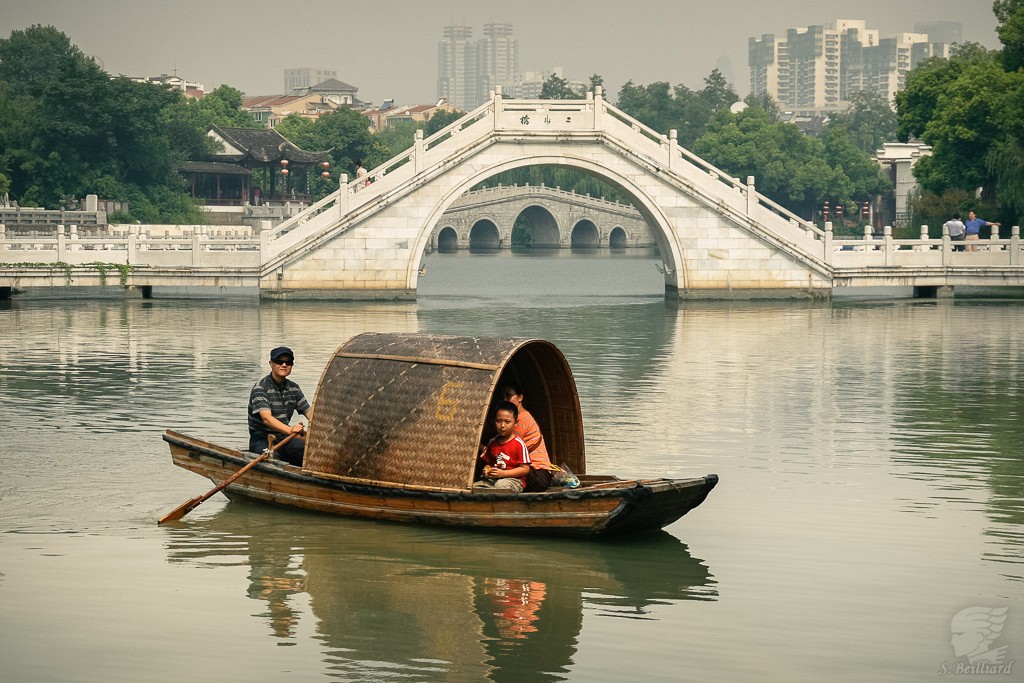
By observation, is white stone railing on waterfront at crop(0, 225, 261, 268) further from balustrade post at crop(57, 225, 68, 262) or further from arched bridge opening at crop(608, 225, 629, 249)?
arched bridge opening at crop(608, 225, 629, 249)

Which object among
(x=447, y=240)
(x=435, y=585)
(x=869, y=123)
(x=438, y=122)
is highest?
(x=869, y=123)

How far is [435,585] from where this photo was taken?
31.7 feet

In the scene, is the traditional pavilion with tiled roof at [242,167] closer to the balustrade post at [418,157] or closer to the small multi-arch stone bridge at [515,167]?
the small multi-arch stone bridge at [515,167]

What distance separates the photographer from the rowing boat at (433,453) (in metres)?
10.3

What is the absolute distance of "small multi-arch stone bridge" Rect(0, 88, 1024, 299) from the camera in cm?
3312

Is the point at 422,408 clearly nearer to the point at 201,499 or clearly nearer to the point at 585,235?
the point at 201,499

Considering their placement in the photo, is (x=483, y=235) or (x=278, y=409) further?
(x=483, y=235)

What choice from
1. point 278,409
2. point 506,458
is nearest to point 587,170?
point 278,409

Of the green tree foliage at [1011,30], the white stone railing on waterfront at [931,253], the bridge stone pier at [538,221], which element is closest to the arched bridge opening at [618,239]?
the bridge stone pier at [538,221]

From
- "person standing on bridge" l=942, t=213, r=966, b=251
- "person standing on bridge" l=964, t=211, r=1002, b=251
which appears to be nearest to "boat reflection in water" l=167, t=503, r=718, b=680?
"person standing on bridge" l=964, t=211, r=1002, b=251

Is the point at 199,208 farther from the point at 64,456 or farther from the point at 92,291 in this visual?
the point at 64,456

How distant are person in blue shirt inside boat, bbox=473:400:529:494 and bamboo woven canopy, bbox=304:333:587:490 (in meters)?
0.17

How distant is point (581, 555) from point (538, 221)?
255 ft

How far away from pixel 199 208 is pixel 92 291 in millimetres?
18816
